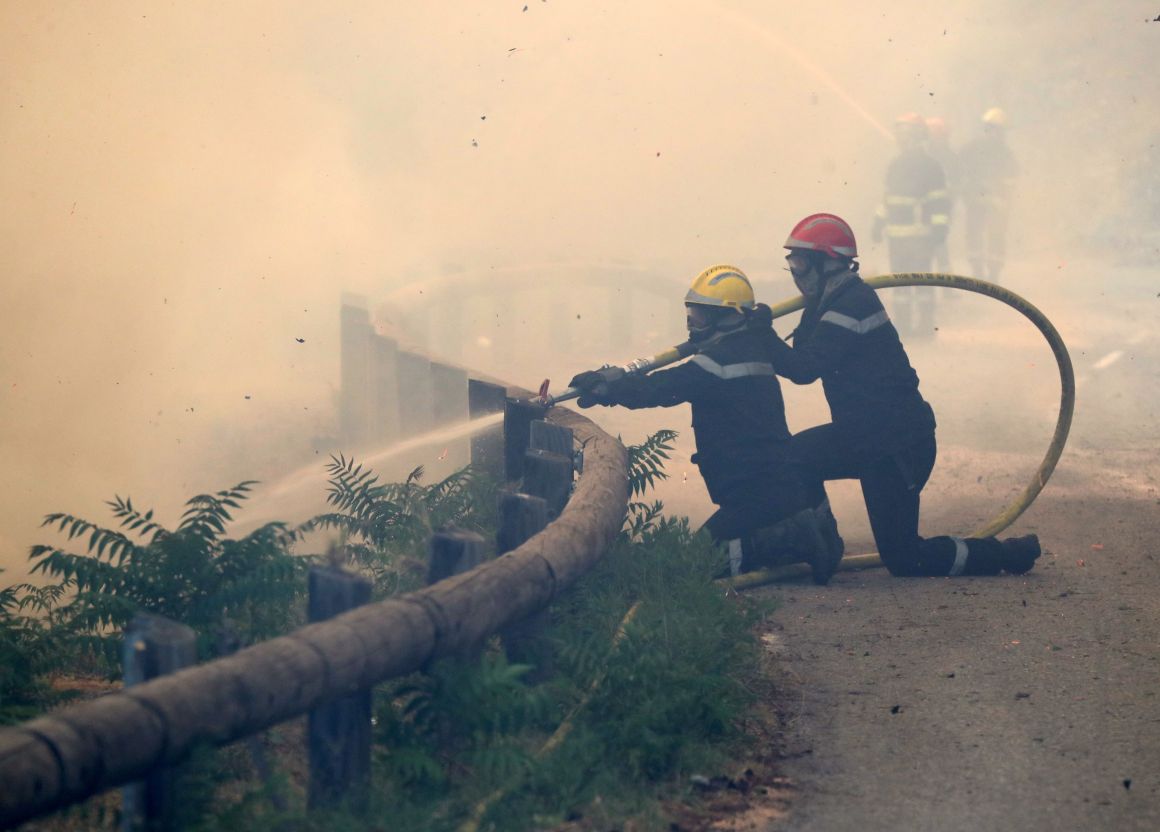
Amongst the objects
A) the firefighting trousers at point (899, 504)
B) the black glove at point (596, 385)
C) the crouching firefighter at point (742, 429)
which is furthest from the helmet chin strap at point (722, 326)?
the firefighting trousers at point (899, 504)

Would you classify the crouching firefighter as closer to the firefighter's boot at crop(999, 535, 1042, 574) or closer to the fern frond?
the fern frond

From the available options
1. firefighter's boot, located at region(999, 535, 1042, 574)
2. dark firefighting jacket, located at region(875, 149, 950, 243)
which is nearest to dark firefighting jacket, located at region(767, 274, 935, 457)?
firefighter's boot, located at region(999, 535, 1042, 574)

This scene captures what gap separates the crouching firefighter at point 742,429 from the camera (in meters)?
6.63

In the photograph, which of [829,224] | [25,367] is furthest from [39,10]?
[829,224]

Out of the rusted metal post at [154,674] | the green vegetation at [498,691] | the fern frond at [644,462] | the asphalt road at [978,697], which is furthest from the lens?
the fern frond at [644,462]

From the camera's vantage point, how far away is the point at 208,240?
18719 millimetres

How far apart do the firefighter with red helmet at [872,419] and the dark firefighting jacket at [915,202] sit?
9.50 m

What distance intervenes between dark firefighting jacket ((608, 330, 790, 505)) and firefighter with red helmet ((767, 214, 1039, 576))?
0.52ft

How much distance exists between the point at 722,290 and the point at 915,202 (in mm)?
10154

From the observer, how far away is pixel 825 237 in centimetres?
681

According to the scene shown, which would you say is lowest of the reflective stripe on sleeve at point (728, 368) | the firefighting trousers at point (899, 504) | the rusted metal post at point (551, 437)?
the firefighting trousers at point (899, 504)

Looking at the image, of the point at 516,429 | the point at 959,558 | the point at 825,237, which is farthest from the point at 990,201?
the point at 516,429

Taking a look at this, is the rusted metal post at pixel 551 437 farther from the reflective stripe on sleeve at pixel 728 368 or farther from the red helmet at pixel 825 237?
the red helmet at pixel 825 237

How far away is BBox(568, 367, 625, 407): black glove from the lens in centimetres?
655
